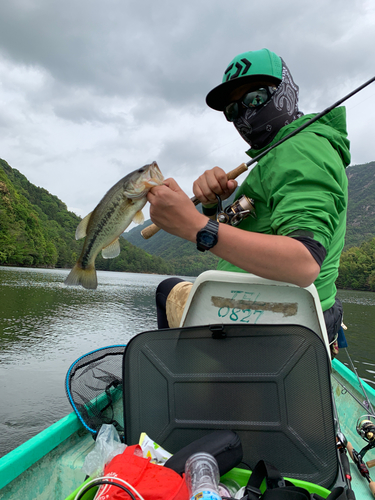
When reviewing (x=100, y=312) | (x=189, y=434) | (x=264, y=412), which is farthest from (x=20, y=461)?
(x=100, y=312)

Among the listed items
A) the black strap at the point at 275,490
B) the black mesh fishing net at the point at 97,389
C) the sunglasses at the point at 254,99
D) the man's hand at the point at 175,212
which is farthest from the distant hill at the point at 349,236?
the black strap at the point at 275,490

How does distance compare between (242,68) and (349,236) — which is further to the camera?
(349,236)

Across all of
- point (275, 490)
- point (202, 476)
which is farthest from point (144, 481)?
point (275, 490)

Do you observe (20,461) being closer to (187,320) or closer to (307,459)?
(187,320)

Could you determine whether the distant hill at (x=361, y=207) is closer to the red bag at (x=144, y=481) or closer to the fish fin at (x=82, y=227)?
the fish fin at (x=82, y=227)

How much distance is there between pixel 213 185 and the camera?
2.17 m

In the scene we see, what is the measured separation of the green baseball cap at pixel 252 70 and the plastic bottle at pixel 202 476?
2.29 m

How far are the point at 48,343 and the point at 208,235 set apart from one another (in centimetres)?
1076

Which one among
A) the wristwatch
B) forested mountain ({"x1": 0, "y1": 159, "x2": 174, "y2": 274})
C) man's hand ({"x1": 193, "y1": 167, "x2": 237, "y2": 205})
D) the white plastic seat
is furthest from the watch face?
forested mountain ({"x1": 0, "y1": 159, "x2": 174, "y2": 274})

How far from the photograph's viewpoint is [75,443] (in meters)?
2.40

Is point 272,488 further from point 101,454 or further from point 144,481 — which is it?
point 101,454

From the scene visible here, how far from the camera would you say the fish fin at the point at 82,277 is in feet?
7.47

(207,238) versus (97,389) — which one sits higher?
(207,238)

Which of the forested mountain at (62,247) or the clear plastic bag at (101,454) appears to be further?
the forested mountain at (62,247)
